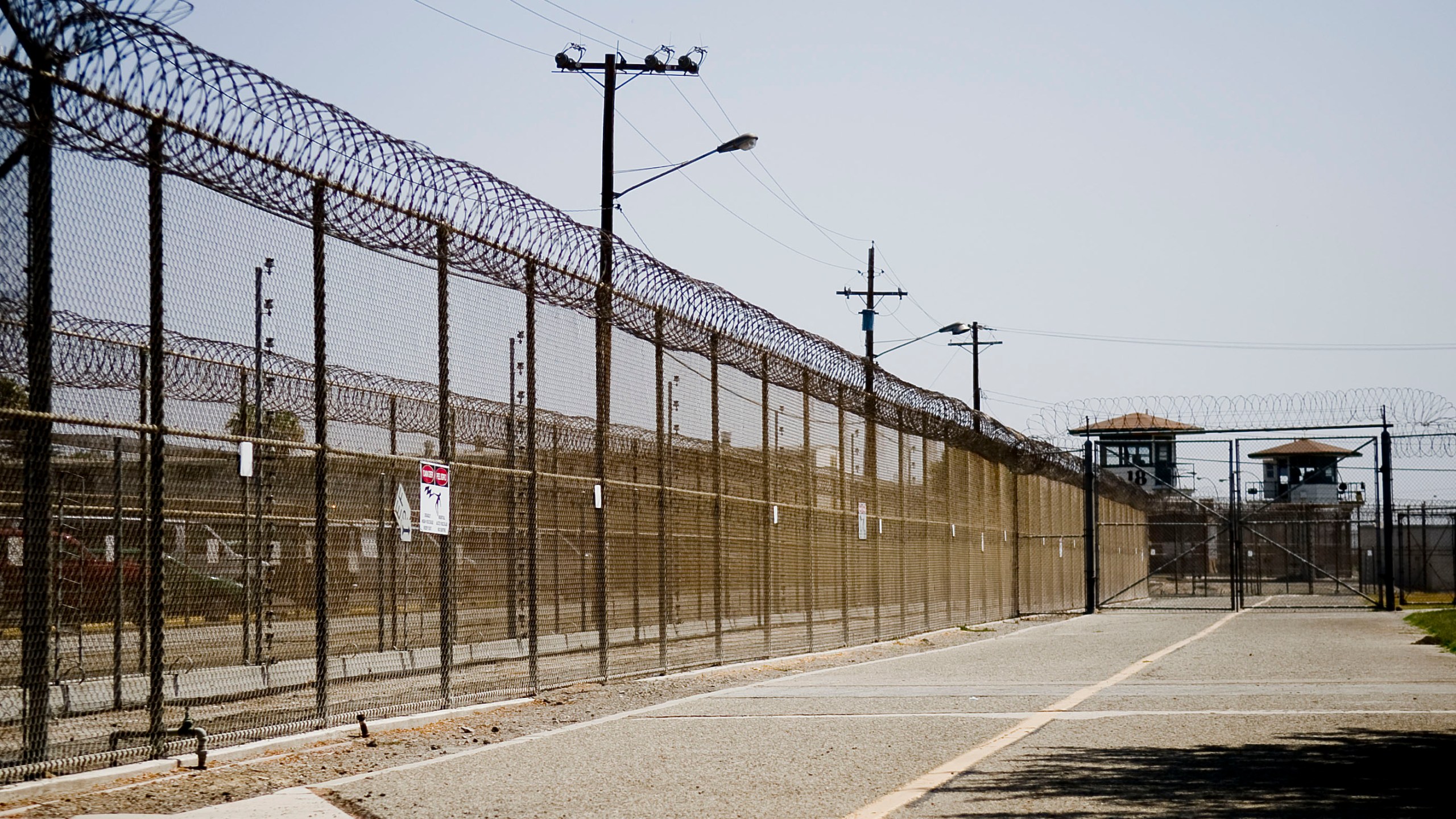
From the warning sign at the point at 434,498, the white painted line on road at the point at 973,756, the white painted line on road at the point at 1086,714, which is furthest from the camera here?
the white painted line on road at the point at 1086,714

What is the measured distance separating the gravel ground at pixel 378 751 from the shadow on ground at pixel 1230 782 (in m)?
3.59

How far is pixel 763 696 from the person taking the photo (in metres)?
13.8

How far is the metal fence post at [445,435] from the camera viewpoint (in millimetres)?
11852

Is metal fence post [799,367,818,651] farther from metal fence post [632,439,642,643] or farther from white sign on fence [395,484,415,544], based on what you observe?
white sign on fence [395,484,415,544]

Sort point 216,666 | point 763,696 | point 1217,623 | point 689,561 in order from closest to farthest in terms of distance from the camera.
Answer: point 216,666
point 763,696
point 689,561
point 1217,623

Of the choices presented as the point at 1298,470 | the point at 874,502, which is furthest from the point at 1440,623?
the point at 1298,470

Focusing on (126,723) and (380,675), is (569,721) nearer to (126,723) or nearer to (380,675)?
(380,675)

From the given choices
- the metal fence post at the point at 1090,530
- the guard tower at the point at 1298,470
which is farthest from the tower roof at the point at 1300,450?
the metal fence post at the point at 1090,530

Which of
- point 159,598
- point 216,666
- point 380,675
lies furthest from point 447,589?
point 159,598

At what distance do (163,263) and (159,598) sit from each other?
6.32 ft

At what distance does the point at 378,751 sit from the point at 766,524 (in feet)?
32.4

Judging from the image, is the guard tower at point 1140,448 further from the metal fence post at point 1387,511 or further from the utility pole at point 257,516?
the utility pole at point 257,516

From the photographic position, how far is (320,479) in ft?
34.7

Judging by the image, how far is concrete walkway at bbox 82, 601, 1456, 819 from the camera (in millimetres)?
7676
